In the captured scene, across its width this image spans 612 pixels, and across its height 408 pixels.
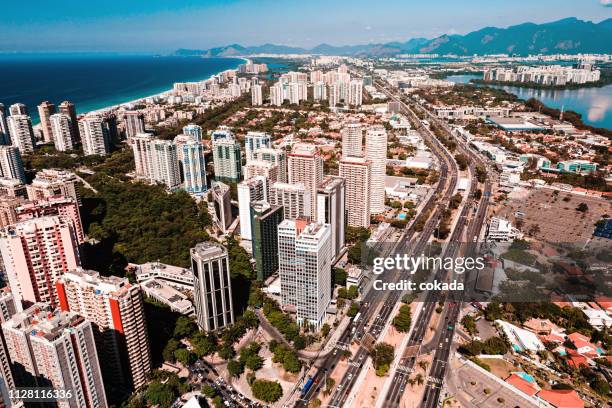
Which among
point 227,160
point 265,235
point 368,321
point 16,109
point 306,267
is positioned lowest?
point 368,321

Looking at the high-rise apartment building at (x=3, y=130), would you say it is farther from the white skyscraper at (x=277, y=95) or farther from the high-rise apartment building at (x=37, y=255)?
the white skyscraper at (x=277, y=95)

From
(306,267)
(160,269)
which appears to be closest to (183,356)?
(306,267)

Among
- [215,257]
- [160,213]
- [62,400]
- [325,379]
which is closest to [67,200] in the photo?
[160,213]

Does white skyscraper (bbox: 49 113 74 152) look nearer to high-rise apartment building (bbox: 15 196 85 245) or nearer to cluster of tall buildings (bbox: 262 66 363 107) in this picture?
high-rise apartment building (bbox: 15 196 85 245)

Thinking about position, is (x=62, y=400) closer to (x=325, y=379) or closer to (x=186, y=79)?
(x=325, y=379)

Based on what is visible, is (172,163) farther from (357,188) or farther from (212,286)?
(212,286)
